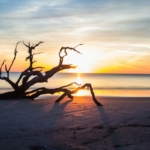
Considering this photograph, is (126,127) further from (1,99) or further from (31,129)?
(1,99)

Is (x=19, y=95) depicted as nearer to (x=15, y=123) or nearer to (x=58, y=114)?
(x=58, y=114)

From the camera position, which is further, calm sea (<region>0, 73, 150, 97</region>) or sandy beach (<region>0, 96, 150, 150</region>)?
calm sea (<region>0, 73, 150, 97</region>)

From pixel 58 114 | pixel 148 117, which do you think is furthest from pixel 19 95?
pixel 148 117

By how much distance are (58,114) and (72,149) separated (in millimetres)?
3841

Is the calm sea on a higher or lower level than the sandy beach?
lower

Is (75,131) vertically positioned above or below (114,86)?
above

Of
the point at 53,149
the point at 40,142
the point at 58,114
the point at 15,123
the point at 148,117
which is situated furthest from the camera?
the point at 58,114

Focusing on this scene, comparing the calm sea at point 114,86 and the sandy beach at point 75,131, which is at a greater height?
the sandy beach at point 75,131

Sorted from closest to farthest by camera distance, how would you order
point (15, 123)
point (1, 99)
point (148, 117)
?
point (15, 123) → point (148, 117) → point (1, 99)

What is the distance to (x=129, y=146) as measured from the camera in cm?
509

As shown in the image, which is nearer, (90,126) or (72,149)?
(72,149)

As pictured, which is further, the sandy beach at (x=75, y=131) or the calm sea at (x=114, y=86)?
the calm sea at (x=114, y=86)

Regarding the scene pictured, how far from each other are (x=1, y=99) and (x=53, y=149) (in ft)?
30.4

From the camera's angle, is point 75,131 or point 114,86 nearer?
point 75,131
